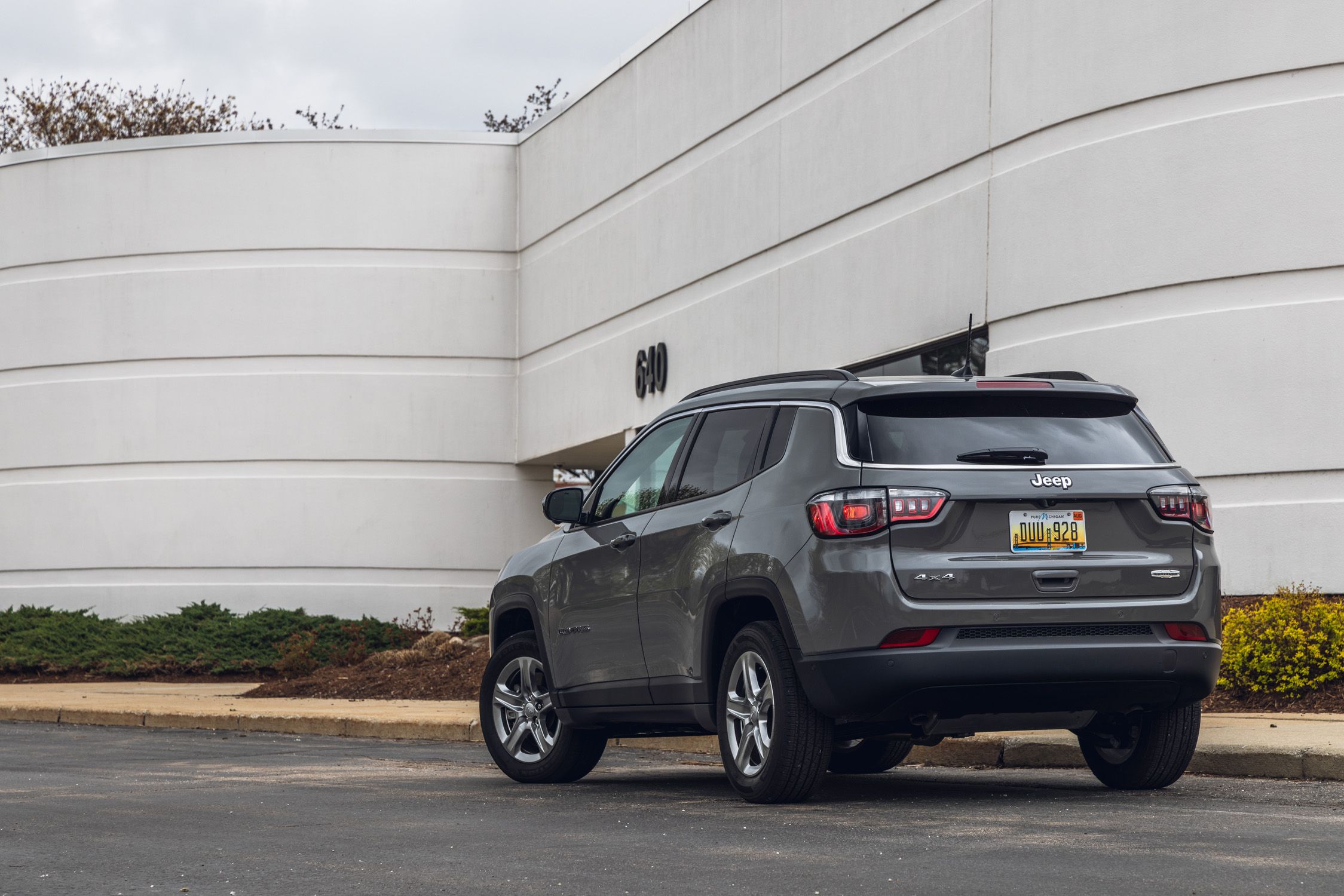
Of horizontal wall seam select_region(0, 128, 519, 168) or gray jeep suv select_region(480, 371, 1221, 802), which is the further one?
horizontal wall seam select_region(0, 128, 519, 168)

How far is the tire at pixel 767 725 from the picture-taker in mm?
7699

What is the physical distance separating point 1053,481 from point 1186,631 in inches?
35.7

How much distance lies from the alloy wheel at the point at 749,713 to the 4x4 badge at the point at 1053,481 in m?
1.43

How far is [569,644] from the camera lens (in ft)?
30.8

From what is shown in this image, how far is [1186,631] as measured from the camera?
7.70 m

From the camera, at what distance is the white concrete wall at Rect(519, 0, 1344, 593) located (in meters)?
14.1

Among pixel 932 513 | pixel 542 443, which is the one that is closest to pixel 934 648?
pixel 932 513

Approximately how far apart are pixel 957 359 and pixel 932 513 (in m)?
9.90

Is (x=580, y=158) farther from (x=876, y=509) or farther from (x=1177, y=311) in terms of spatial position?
(x=876, y=509)

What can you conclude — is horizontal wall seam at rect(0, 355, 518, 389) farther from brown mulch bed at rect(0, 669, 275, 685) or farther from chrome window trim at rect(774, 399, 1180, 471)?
chrome window trim at rect(774, 399, 1180, 471)

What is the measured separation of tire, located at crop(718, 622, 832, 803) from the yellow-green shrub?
17.0ft

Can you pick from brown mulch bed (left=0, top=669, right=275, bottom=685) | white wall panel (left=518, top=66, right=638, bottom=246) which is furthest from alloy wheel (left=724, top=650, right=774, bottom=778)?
white wall panel (left=518, top=66, right=638, bottom=246)

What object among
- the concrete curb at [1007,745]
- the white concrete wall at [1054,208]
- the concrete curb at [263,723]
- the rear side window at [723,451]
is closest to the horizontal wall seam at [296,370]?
the white concrete wall at [1054,208]

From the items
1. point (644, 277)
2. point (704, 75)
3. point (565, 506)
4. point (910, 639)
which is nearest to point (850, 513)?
point (910, 639)
